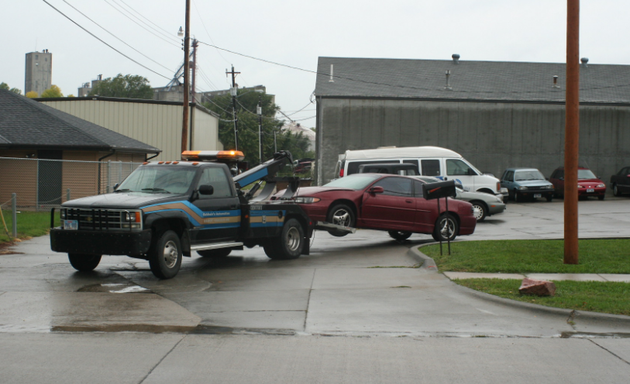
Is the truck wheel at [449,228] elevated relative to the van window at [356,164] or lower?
lower

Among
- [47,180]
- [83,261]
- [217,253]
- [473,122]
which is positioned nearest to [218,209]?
[217,253]

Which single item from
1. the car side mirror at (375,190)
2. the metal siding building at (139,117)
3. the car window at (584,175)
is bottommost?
the car side mirror at (375,190)

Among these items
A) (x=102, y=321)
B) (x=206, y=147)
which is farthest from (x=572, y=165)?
(x=206, y=147)

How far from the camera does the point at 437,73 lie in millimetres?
39688

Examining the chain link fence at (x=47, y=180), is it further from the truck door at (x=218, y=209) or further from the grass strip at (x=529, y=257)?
the grass strip at (x=529, y=257)

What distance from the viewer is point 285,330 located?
6730 mm

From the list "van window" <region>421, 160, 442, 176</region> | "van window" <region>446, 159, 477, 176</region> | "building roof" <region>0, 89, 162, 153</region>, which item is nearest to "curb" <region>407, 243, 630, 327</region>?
"van window" <region>421, 160, 442, 176</region>

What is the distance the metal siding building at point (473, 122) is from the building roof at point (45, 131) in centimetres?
1178

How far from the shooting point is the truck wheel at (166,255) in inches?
379

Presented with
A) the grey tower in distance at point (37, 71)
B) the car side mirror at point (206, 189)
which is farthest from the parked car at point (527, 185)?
the grey tower in distance at point (37, 71)

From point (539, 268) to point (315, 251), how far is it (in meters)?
5.26

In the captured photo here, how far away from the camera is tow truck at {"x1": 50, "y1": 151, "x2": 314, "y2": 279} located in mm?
9484

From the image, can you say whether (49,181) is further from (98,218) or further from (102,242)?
(102,242)

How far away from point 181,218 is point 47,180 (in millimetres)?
16688
